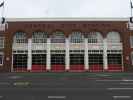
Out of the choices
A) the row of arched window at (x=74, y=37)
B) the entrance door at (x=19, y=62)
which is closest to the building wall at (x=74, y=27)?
the row of arched window at (x=74, y=37)

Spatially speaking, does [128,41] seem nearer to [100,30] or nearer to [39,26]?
[100,30]

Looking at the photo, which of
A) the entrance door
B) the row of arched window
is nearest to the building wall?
the row of arched window

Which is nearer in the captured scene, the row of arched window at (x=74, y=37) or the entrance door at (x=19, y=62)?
the entrance door at (x=19, y=62)

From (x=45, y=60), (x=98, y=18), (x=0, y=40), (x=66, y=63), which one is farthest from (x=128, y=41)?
(x=0, y=40)

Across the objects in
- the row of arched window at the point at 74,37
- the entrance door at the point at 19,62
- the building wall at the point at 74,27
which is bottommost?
the entrance door at the point at 19,62

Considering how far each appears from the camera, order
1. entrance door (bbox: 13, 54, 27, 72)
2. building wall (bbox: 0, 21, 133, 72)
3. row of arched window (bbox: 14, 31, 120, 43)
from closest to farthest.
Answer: entrance door (bbox: 13, 54, 27, 72), building wall (bbox: 0, 21, 133, 72), row of arched window (bbox: 14, 31, 120, 43)

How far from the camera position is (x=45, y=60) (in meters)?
41.9

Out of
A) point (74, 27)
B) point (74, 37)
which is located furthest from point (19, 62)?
point (74, 27)

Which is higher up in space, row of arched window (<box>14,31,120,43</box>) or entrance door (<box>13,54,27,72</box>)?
row of arched window (<box>14,31,120,43</box>)

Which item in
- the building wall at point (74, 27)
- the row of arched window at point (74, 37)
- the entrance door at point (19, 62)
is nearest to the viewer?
the entrance door at point (19, 62)

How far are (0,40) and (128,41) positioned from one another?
68.1ft

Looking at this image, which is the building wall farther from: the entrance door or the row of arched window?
the entrance door

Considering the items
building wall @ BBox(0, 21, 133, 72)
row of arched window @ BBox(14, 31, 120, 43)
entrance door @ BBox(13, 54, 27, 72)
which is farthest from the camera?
row of arched window @ BBox(14, 31, 120, 43)

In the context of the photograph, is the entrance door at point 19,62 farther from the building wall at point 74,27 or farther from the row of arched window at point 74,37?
the row of arched window at point 74,37
